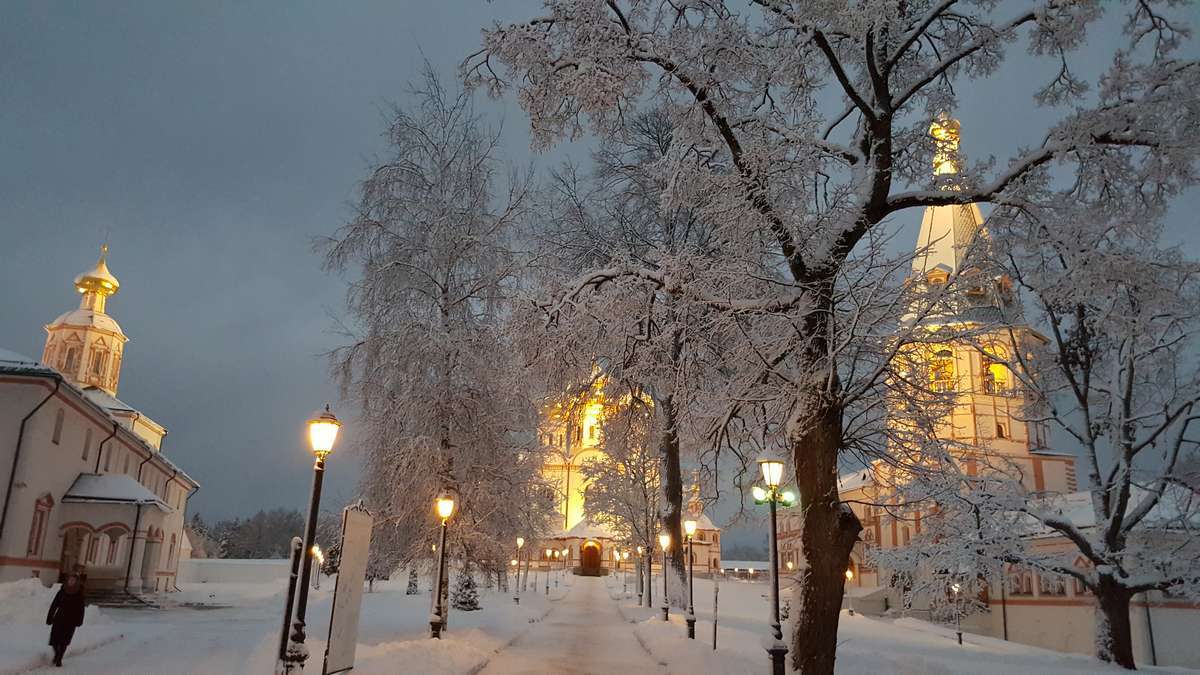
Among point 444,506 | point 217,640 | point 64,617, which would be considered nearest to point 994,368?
point 444,506

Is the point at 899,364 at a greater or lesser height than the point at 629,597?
greater

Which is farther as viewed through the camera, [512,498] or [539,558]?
[539,558]

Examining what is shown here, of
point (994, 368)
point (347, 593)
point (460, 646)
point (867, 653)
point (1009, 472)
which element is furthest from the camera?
point (994, 368)

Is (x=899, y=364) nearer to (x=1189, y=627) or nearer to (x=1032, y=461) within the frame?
(x=1189, y=627)

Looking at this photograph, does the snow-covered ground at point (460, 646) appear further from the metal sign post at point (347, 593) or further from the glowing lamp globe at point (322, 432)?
the glowing lamp globe at point (322, 432)

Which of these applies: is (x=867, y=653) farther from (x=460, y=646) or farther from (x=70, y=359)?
(x=70, y=359)

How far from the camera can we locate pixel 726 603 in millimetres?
45500

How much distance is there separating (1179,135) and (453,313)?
1550cm

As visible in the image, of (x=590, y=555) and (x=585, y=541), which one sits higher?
(x=585, y=541)

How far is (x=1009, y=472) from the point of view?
2294 centimetres

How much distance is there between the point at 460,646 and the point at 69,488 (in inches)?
813

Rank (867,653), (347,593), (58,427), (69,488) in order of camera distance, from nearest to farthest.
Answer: (347,593) → (867,653) → (58,427) → (69,488)

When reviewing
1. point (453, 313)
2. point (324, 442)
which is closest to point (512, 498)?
point (453, 313)

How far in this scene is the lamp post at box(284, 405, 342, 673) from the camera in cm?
1054
